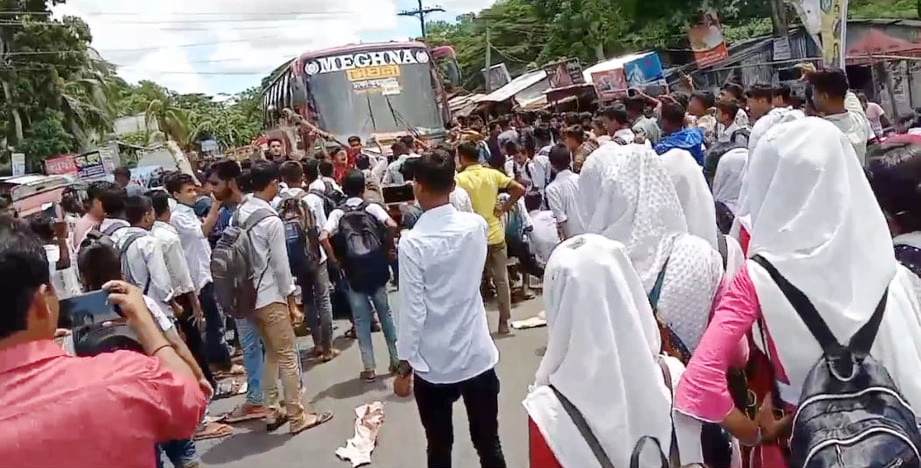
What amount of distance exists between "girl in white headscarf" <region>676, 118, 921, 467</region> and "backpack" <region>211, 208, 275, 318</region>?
367 cm

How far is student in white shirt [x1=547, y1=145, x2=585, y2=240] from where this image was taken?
23.6 feet

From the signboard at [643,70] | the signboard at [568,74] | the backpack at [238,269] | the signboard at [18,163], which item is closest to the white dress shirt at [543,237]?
the backpack at [238,269]

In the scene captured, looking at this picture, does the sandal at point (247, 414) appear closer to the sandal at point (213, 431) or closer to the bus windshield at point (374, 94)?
the sandal at point (213, 431)

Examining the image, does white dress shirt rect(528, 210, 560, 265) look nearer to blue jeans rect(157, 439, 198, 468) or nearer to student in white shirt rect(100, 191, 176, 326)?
student in white shirt rect(100, 191, 176, 326)

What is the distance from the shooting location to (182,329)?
6.17 meters

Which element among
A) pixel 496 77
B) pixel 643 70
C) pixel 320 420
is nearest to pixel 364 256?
pixel 320 420

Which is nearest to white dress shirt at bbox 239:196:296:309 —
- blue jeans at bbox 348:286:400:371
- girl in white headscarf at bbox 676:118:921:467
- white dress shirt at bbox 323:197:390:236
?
blue jeans at bbox 348:286:400:371

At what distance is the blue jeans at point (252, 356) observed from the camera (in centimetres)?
586

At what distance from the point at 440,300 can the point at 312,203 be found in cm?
374

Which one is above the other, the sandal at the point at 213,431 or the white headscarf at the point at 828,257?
the white headscarf at the point at 828,257

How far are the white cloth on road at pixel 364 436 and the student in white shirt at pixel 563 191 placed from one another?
7.12 ft

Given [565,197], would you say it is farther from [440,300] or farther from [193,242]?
[440,300]

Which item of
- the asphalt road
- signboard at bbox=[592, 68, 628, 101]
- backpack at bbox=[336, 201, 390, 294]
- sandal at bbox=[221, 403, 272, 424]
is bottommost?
the asphalt road

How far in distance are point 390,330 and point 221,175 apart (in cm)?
171
